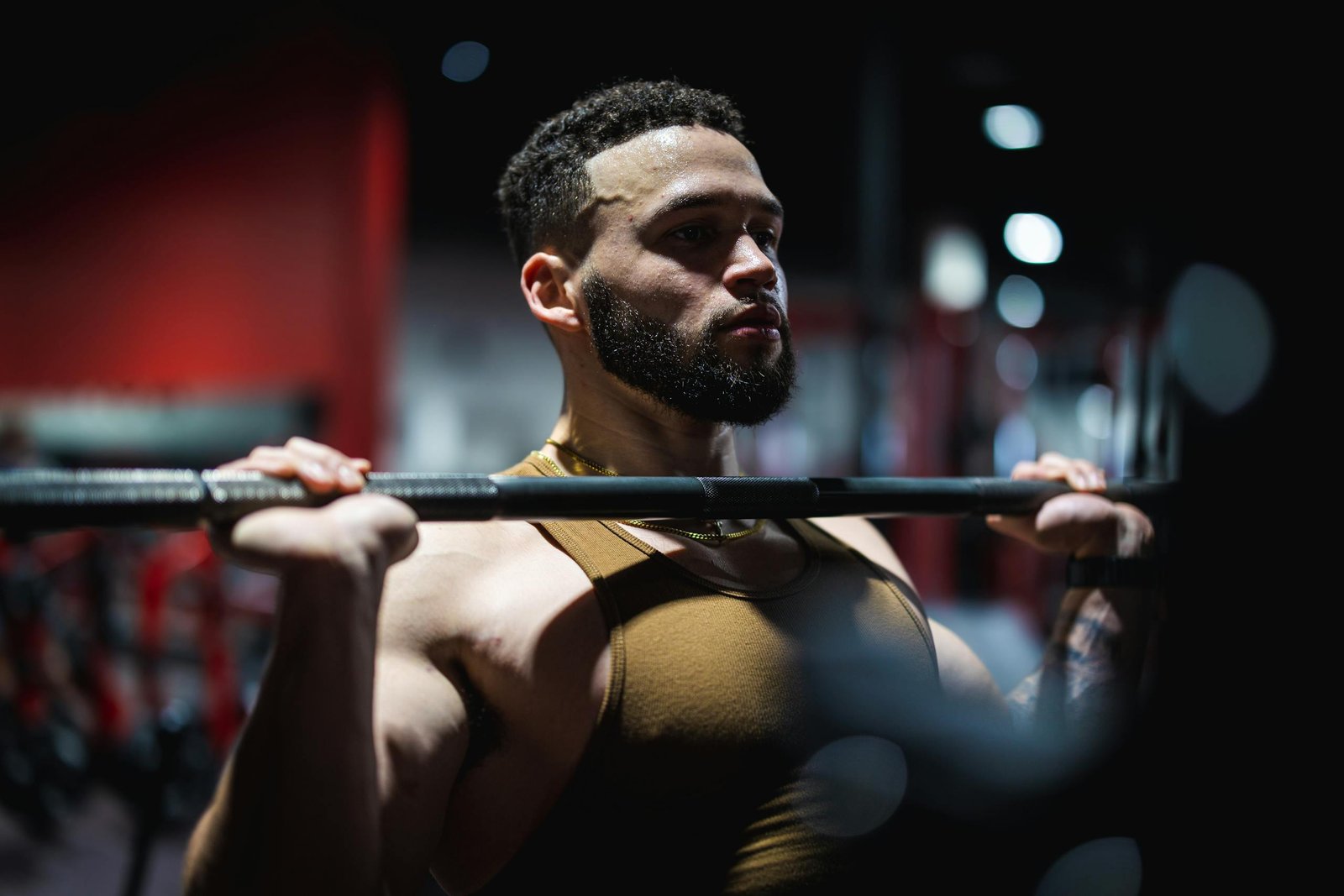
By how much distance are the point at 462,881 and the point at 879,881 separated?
47 cm

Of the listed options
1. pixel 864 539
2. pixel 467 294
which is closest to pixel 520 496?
pixel 864 539

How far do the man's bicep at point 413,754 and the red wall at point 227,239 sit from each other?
13.3 ft

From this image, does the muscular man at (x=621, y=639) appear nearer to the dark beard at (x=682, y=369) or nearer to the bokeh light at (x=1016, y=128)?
the dark beard at (x=682, y=369)

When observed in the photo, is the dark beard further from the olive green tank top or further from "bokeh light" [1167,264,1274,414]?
"bokeh light" [1167,264,1274,414]

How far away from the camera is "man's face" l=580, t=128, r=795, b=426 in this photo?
1.27 m

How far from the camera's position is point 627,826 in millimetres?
1099

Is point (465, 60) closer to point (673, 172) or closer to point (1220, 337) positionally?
point (673, 172)

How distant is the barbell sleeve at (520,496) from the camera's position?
0.82 metres

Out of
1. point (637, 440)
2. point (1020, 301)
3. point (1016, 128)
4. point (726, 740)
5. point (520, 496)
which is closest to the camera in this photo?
point (520, 496)

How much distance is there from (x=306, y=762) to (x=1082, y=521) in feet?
3.38

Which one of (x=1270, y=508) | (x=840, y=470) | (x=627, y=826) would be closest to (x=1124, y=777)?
(x=1270, y=508)

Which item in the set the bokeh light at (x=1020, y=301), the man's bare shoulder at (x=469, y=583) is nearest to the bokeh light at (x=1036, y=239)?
the man's bare shoulder at (x=469, y=583)

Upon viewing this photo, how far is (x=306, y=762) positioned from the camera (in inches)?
34.2

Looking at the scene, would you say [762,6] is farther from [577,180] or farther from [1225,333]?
[1225,333]
